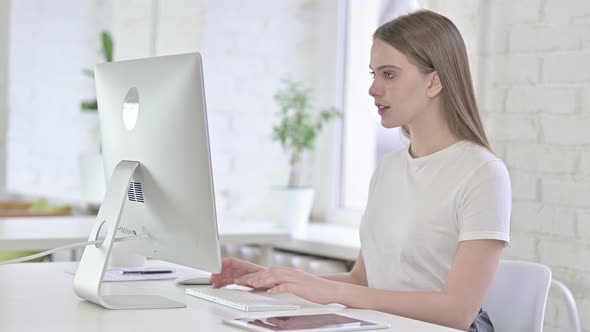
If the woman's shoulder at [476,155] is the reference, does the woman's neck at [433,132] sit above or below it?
above

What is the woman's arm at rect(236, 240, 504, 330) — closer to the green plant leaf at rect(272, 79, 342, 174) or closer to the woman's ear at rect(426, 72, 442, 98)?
the woman's ear at rect(426, 72, 442, 98)

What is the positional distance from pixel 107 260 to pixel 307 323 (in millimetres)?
456

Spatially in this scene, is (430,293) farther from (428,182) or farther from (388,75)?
(388,75)

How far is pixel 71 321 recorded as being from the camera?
1.66 metres

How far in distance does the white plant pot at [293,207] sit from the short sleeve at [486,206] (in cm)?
161

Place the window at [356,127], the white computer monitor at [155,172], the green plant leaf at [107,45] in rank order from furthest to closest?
the green plant leaf at [107,45]
the window at [356,127]
the white computer monitor at [155,172]

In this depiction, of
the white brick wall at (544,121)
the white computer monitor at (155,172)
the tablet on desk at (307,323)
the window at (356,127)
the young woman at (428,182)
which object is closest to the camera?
the tablet on desk at (307,323)

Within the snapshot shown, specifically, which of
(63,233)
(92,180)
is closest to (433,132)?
(63,233)

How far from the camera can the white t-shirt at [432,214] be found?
1.99 m

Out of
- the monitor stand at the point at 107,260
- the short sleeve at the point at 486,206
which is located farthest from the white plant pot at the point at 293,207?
the monitor stand at the point at 107,260

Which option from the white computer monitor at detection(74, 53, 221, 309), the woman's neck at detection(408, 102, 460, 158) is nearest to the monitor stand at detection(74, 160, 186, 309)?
the white computer monitor at detection(74, 53, 221, 309)

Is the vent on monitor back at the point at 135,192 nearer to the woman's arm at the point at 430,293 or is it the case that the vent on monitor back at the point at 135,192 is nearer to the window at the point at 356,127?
the woman's arm at the point at 430,293

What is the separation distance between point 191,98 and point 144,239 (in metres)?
0.36

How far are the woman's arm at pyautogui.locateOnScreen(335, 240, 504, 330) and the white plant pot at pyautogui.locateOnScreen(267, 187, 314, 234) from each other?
1.72 meters
